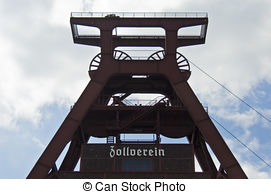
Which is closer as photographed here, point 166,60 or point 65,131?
point 65,131

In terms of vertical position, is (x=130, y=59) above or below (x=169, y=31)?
below

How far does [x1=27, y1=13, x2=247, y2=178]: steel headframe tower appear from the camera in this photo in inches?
1379

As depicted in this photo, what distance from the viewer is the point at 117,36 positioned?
4166cm

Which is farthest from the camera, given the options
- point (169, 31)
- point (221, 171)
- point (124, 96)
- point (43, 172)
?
point (124, 96)

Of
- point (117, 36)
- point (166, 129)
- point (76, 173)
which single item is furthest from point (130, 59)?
point (76, 173)

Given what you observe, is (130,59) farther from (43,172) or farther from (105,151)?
(43,172)

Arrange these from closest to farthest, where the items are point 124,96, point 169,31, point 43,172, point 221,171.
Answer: point 43,172
point 221,171
point 169,31
point 124,96

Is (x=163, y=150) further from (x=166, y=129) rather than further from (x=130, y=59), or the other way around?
(x=130, y=59)

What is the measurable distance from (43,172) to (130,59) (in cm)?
1325

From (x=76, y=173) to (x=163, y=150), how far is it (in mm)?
7638

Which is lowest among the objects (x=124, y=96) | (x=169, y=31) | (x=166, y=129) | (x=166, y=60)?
(x=166, y=129)

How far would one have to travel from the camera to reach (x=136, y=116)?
128ft

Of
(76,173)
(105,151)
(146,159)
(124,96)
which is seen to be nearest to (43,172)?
(76,173)

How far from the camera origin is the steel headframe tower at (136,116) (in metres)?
35.0
